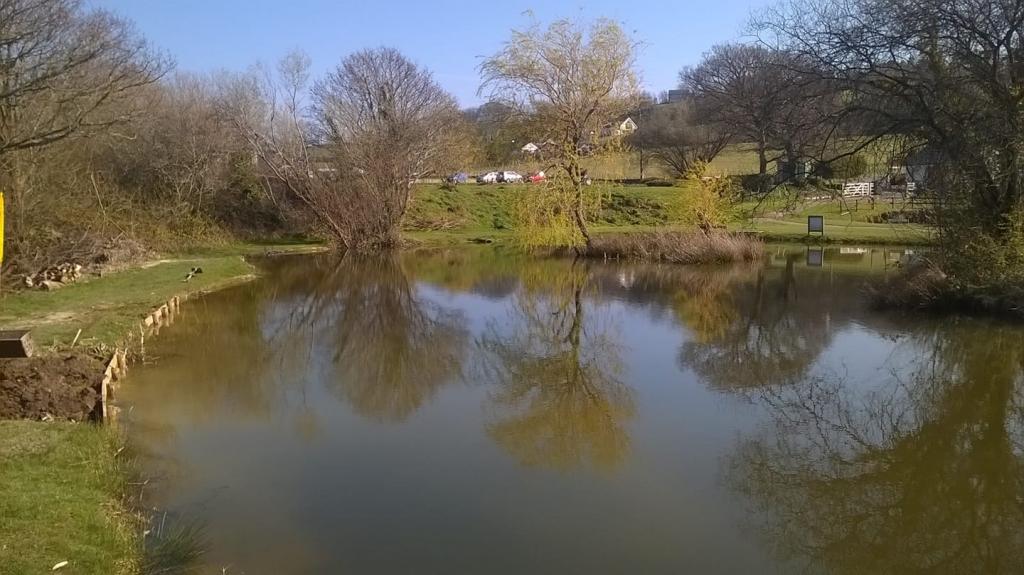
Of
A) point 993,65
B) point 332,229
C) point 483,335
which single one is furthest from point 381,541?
point 332,229

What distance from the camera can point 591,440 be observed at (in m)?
8.07

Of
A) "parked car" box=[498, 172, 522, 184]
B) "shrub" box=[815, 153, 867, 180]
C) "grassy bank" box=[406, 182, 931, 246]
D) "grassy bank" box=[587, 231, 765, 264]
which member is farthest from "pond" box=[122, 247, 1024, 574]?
"parked car" box=[498, 172, 522, 184]

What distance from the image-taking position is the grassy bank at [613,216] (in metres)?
32.4

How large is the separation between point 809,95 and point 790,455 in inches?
370

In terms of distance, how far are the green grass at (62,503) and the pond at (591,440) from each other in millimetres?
537

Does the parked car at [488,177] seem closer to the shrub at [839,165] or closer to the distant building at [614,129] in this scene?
the distant building at [614,129]

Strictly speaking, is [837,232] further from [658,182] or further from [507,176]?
[507,176]

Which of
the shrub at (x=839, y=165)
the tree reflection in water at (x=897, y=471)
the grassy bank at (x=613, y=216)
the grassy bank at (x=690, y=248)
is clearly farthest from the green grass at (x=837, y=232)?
the tree reflection in water at (x=897, y=471)

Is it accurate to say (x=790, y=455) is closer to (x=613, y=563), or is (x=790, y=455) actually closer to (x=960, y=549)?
(x=960, y=549)

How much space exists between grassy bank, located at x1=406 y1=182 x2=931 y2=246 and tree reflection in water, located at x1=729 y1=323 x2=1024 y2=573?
21.5 meters

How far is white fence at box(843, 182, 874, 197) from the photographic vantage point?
38.2 m

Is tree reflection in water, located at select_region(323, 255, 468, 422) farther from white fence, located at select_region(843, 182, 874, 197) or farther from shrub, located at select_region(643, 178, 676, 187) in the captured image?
shrub, located at select_region(643, 178, 676, 187)

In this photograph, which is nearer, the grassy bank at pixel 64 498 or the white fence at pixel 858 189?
the grassy bank at pixel 64 498


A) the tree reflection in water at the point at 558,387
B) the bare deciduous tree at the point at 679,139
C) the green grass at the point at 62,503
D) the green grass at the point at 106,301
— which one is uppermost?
the bare deciduous tree at the point at 679,139
